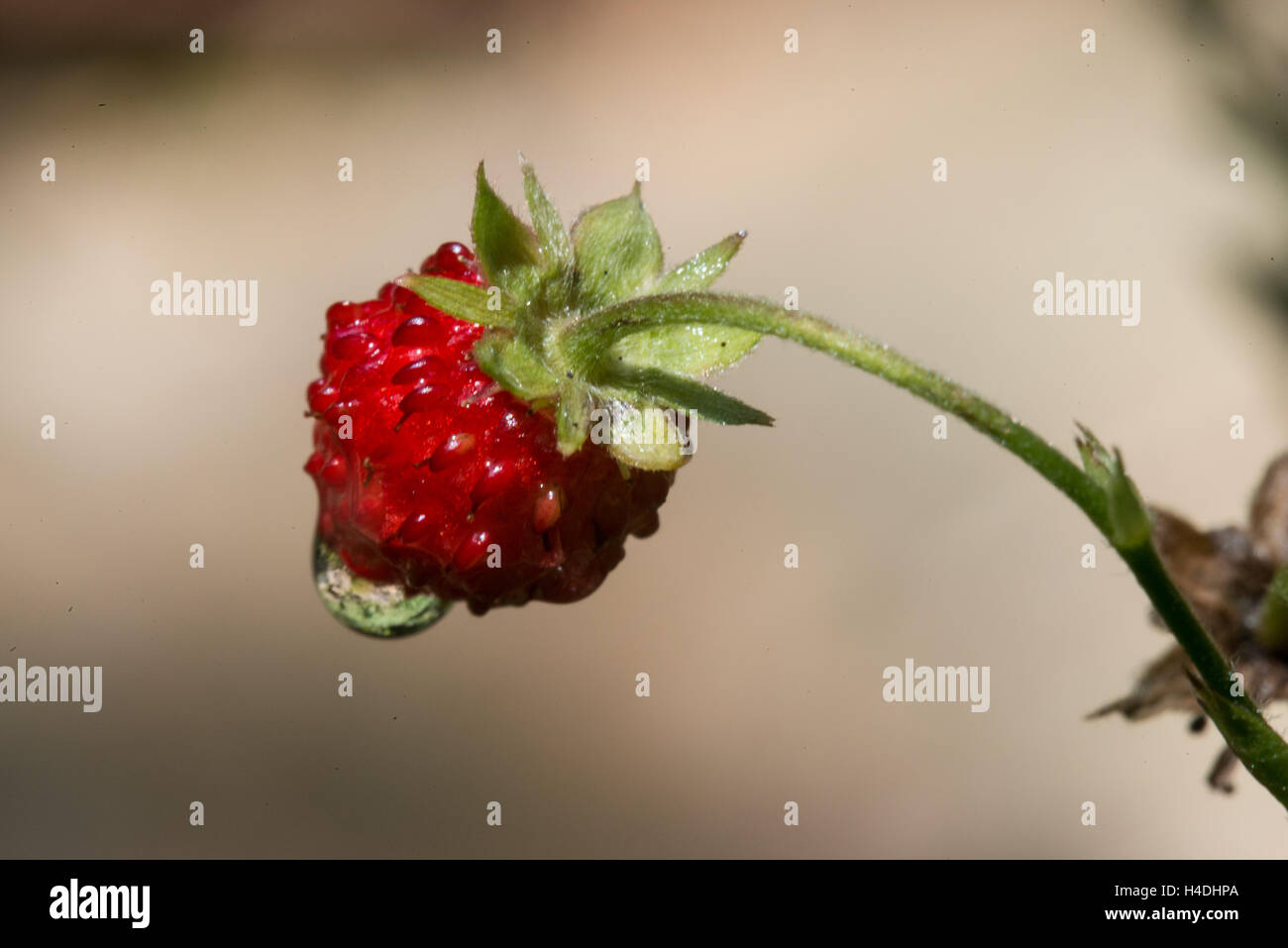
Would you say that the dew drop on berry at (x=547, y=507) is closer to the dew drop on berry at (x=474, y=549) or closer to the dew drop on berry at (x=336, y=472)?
the dew drop on berry at (x=474, y=549)

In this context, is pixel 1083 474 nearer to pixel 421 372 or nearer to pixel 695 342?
pixel 695 342

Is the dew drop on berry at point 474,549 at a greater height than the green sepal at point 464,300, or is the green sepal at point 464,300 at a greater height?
the green sepal at point 464,300

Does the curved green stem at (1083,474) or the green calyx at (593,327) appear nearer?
the curved green stem at (1083,474)

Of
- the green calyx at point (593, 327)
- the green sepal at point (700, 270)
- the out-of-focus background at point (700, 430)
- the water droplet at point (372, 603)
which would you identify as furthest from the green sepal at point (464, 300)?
the out-of-focus background at point (700, 430)

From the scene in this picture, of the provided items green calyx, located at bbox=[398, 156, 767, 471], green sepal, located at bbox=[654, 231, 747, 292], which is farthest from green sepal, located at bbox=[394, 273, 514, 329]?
green sepal, located at bbox=[654, 231, 747, 292]

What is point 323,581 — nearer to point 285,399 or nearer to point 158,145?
point 285,399

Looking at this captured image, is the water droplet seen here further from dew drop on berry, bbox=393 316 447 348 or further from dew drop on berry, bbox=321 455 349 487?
dew drop on berry, bbox=393 316 447 348
